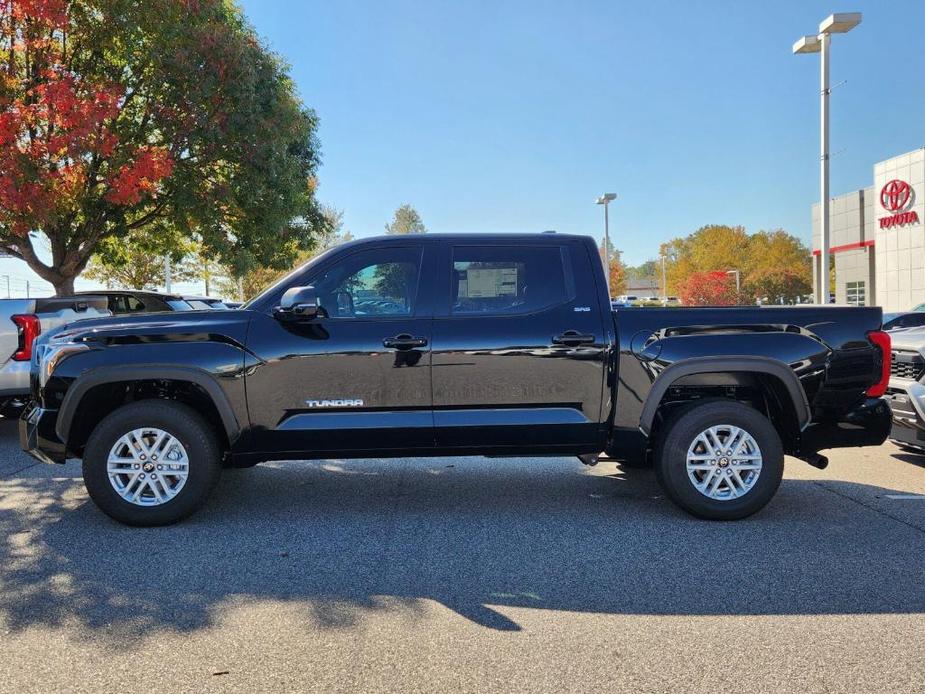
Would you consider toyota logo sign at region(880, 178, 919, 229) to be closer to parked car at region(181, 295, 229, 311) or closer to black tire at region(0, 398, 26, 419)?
parked car at region(181, 295, 229, 311)

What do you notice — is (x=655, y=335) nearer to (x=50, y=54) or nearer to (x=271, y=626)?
(x=271, y=626)

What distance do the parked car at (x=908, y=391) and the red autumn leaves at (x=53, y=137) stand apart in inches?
456

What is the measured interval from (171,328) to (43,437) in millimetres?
1152

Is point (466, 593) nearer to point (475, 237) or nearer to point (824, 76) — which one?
point (475, 237)

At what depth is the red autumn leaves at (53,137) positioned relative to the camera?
1190 cm

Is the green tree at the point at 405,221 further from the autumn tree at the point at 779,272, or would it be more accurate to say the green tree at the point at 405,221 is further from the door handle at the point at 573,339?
the door handle at the point at 573,339

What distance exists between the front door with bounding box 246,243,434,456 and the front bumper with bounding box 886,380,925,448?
13.7ft

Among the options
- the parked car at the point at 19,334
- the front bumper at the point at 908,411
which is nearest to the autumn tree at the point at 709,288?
the front bumper at the point at 908,411

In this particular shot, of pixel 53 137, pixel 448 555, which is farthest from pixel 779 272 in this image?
pixel 448 555

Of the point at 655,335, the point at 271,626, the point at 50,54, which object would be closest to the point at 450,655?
the point at 271,626

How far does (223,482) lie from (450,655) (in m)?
3.69

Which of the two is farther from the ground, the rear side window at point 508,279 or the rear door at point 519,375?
the rear side window at point 508,279

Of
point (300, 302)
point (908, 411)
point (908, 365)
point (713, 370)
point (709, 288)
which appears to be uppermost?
point (709, 288)

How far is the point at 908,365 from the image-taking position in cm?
652
